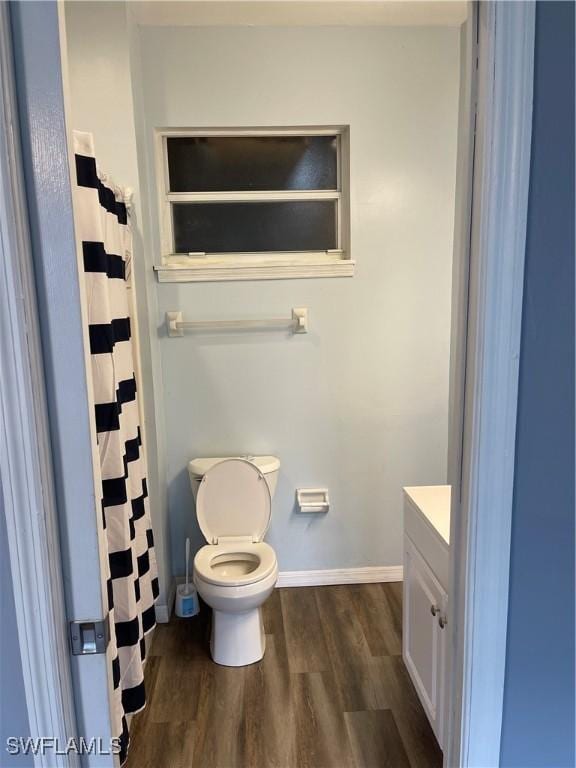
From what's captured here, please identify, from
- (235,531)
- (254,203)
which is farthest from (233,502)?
(254,203)

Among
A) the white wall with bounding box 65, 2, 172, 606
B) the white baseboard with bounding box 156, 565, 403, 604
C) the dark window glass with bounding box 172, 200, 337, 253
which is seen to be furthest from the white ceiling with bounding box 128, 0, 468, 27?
the white baseboard with bounding box 156, 565, 403, 604

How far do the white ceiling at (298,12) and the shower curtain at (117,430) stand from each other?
904 millimetres

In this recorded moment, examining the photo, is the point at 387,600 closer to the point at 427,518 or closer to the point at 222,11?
the point at 427,518

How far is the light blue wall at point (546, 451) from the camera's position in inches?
32.8

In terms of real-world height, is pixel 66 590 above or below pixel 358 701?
above

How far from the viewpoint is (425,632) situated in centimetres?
183

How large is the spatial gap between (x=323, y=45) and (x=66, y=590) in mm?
2486

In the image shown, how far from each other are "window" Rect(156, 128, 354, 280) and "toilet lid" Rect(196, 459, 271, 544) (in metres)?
0.91

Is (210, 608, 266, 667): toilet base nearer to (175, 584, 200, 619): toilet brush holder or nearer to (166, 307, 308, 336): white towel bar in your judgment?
(175, 584, 200, 619): toilet brush holder

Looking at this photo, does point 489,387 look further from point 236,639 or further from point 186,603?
point 186,603

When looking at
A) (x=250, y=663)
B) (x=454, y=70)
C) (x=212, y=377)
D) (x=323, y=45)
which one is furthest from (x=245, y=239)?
(x=250, y=663)

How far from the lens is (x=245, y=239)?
2.71 meters

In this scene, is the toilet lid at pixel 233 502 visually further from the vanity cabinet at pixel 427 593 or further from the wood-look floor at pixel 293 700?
the vanity cabinet at pixel 427 593

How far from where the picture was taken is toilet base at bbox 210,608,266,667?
2324 millimetres
